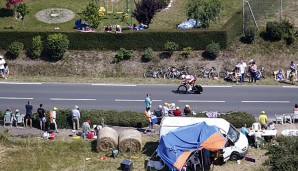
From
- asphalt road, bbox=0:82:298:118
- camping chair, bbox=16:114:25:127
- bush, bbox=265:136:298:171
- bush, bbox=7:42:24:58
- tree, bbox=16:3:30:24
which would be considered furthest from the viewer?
tree, bbox=16:3:30:24

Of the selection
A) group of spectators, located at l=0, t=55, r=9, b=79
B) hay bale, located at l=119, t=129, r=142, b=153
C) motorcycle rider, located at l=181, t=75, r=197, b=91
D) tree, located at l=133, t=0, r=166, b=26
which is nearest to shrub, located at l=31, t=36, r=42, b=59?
group of spectators, located at l=0, t=55, r=9, b=79

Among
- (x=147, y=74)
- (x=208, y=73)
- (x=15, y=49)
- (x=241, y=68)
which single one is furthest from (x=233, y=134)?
(x=15, y=49)

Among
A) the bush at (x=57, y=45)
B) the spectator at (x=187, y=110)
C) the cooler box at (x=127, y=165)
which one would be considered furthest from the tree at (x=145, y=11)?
the cooler box at (x=127, y=165)

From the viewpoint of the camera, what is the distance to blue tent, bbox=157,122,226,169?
37000 mm

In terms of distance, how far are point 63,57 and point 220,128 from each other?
2208 centimetres

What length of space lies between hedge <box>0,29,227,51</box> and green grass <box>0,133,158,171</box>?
53.5 ft

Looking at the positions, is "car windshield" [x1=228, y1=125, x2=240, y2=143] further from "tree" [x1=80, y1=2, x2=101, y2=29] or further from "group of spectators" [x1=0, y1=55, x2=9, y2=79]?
"tree" [x1=80, y1=2, x2=101, y2=29]

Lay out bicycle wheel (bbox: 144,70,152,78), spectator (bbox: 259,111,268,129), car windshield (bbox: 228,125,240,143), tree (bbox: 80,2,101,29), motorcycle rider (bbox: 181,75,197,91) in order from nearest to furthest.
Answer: car windshield (bbox: 228,125,240,143), spectator (bbox: 259,111,268,129), motorcycle rider (bbox: 181,75,197,91), bicycle wheel (bbox: 144,70,152,78), tree (bbox: 80,2,101,29)

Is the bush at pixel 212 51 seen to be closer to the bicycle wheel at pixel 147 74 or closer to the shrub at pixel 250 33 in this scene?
the shrub at pixel 250 33

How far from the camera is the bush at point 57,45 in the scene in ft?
185

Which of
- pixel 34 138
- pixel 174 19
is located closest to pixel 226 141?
pixel 34 138

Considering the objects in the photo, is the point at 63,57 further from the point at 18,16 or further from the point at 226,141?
the point at 226,141

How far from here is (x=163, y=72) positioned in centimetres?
5484

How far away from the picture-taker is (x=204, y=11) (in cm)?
5956
